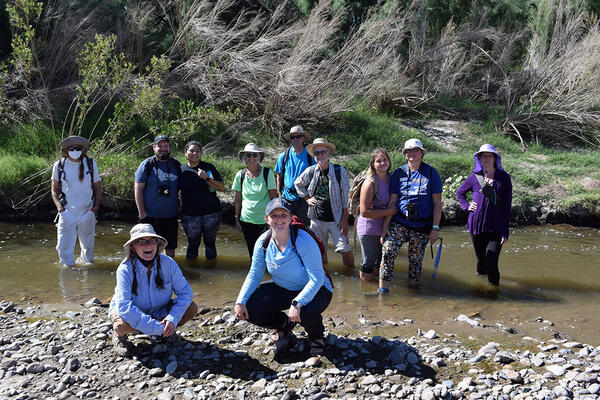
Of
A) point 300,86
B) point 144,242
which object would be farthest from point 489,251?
point 300,86

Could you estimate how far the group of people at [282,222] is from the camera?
4.95 meters

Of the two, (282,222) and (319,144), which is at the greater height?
(319,144)

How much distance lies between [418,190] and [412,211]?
0.24 m

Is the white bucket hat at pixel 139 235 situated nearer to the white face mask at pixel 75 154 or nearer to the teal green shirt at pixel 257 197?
the teal green shirt at pixel 257 197

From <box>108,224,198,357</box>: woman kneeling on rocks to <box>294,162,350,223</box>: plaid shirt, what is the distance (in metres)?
2.57

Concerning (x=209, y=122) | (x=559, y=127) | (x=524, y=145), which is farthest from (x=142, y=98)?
(x=559, y=127)

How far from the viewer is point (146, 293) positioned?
5.06m

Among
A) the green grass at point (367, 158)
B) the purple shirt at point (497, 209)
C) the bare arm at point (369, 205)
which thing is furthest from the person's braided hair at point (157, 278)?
the green grass at point (367, 158)

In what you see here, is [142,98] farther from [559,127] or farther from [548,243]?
[559,127]

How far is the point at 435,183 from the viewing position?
259 inches

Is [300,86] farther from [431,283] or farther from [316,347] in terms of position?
[316,347]

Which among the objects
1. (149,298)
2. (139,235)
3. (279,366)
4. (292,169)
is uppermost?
(292,169)

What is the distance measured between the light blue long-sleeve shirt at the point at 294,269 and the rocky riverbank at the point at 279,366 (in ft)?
1.83

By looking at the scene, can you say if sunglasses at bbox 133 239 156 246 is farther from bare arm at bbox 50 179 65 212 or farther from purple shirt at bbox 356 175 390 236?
bare arm at bbox 50 179 65 212
